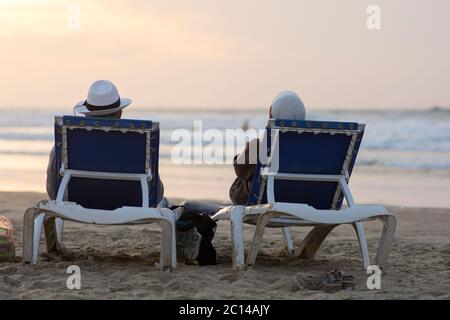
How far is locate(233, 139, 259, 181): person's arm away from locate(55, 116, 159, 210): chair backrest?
0.61m

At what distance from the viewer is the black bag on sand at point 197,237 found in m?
6.25

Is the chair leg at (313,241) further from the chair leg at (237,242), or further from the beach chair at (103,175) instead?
the beach chair at (103,175)

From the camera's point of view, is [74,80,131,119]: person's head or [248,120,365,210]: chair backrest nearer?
[248,120,365,210]: chair backrest

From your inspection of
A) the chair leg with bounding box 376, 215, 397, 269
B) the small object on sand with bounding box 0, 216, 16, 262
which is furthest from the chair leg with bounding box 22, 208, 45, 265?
the chair leg with bounding box 376, 215, 397, 269

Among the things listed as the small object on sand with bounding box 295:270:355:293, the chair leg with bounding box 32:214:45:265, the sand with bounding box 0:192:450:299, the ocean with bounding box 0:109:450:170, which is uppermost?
the chair leg with bounding box 32:214:45:265

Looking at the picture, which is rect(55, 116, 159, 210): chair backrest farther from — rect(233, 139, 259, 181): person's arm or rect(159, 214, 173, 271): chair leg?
rect(233, 139, 259, 181): person's arm

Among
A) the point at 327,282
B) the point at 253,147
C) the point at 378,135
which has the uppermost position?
the point at 253,147

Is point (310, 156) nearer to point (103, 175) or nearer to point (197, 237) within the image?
point (197, 237)

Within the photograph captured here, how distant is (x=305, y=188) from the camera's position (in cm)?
625

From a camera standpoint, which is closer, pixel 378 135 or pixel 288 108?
pixel 288 108

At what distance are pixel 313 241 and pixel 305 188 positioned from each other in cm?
73

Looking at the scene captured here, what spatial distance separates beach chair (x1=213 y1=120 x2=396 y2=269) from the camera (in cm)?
583

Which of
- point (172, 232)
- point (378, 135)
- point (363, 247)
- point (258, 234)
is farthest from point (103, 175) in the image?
point (378, 135)

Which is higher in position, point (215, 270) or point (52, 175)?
point (52, 175)
